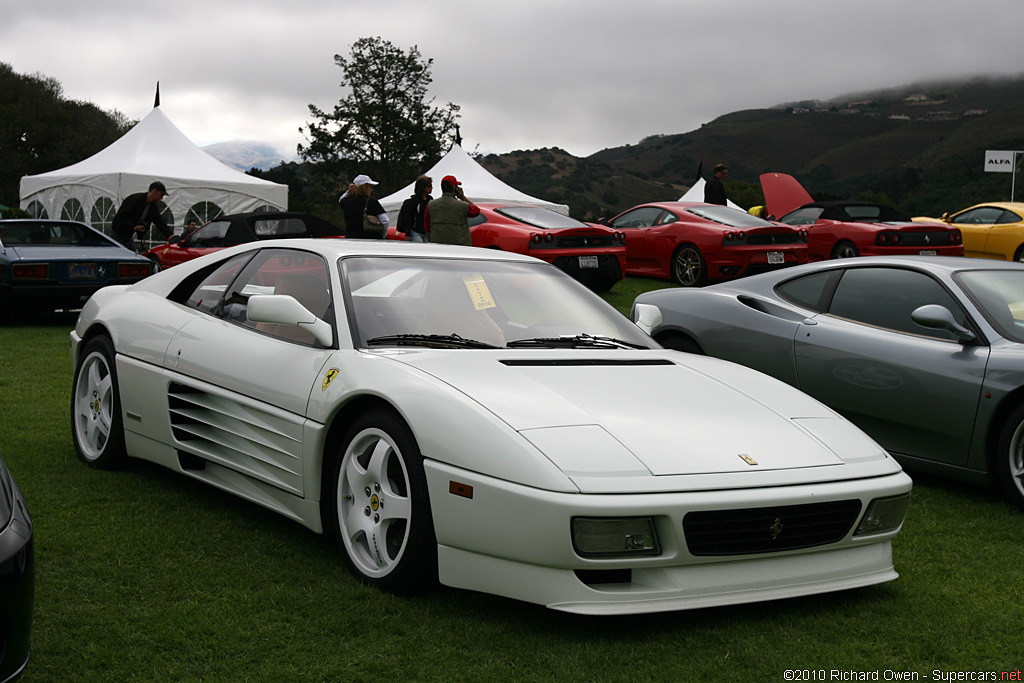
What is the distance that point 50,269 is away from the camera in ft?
35.2

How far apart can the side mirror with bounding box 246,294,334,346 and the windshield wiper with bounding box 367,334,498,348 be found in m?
0.19

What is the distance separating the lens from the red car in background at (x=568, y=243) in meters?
13.8

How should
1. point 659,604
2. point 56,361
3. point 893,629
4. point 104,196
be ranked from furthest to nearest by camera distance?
point 104,196
point 56,361
point 893,629
point 659,604

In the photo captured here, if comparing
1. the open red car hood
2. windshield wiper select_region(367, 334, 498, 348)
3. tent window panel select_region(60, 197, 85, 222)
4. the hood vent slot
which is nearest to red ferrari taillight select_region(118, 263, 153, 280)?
windshield wiper select_region(367, 334, 498, 348)

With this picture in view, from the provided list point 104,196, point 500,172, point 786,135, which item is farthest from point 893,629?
point 786,135

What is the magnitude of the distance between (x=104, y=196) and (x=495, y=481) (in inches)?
809

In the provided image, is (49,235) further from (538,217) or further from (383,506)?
(383,506)

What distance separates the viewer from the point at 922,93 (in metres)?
146

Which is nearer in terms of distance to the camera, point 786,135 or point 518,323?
point 518,323

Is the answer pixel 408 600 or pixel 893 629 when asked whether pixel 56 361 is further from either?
pixel 893 629

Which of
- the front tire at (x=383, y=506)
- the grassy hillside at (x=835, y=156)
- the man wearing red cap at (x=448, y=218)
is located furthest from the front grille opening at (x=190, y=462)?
the grassy hillside at (x=835, y=156)

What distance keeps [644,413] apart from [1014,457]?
2.36 meters

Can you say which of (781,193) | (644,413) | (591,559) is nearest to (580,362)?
(644,413)

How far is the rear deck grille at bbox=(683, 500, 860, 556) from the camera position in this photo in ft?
9.91
